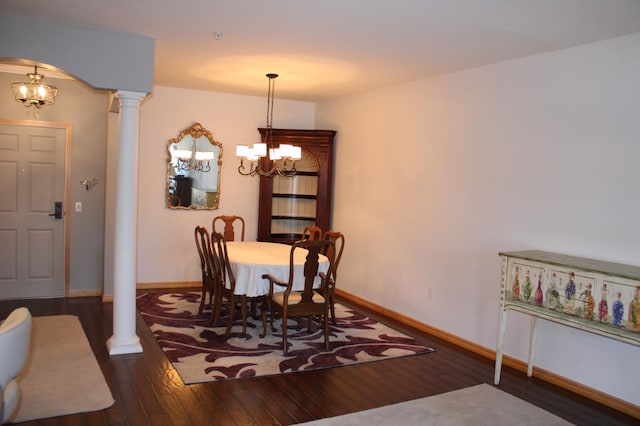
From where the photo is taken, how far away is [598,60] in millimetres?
3857

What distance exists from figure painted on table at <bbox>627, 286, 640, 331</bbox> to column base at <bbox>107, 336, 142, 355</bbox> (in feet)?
12.0

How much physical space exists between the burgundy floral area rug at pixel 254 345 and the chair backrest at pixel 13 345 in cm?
165

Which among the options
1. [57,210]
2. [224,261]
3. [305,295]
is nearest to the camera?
[305,295]

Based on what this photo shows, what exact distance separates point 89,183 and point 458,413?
4978 millimetres

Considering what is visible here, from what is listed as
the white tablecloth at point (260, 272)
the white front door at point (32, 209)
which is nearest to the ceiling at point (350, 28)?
the white tablecloth at point (260, 272)

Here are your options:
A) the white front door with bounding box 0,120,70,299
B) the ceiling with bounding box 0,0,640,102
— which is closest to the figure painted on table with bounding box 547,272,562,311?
the ceiling with bounding box 0,0,640,102

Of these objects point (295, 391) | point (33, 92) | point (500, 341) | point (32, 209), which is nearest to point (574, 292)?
point (500, 341)

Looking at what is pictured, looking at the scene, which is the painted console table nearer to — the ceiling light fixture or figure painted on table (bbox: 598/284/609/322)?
figure painted on table (bbox: 598/284/609/322)

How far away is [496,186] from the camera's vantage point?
4652mm

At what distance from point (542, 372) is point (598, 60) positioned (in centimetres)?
245

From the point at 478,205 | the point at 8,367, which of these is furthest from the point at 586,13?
the point at 8,367

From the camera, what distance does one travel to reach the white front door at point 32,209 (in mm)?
6004

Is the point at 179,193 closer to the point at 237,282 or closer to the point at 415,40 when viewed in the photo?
the point at 237,282

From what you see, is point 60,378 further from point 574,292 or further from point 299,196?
point 299,196
